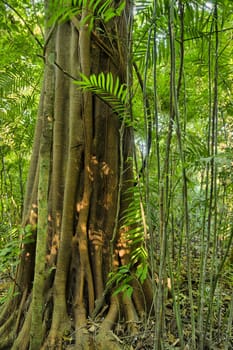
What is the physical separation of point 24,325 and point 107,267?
0.63m

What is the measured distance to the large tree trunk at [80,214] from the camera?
216 cm

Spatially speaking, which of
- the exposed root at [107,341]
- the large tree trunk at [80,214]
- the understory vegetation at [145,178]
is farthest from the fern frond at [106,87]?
the exposed root at [107,341]

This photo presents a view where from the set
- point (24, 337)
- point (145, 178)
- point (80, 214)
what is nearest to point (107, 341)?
point (24, 337)

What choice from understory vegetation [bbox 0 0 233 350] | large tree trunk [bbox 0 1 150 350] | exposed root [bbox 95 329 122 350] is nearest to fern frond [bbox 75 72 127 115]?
understory vegetation [bbox 0 0 233 350]

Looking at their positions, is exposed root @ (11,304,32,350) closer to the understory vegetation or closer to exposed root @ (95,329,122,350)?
the understory vegetation

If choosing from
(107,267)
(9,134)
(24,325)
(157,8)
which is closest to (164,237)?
(157,8)

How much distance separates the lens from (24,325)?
220cm

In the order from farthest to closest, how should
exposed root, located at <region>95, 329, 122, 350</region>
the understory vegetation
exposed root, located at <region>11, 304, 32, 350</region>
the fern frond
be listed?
exposed root, located at <region>11, 304, 32, 350</region>, exposed root, located at <region>95, 329, 122, 350</region>, the fern frond, the understory vegetation

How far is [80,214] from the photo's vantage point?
2.30 metres

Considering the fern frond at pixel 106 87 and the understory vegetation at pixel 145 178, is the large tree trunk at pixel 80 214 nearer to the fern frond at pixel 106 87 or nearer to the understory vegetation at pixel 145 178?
the understory vegetation at pixel 145 178

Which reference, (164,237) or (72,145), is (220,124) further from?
(164,237)

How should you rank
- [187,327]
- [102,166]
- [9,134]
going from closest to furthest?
[187,327], [102,166], [9,134]

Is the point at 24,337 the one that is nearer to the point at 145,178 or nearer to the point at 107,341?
the point at 107,341

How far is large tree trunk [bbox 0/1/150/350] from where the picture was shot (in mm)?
2164
